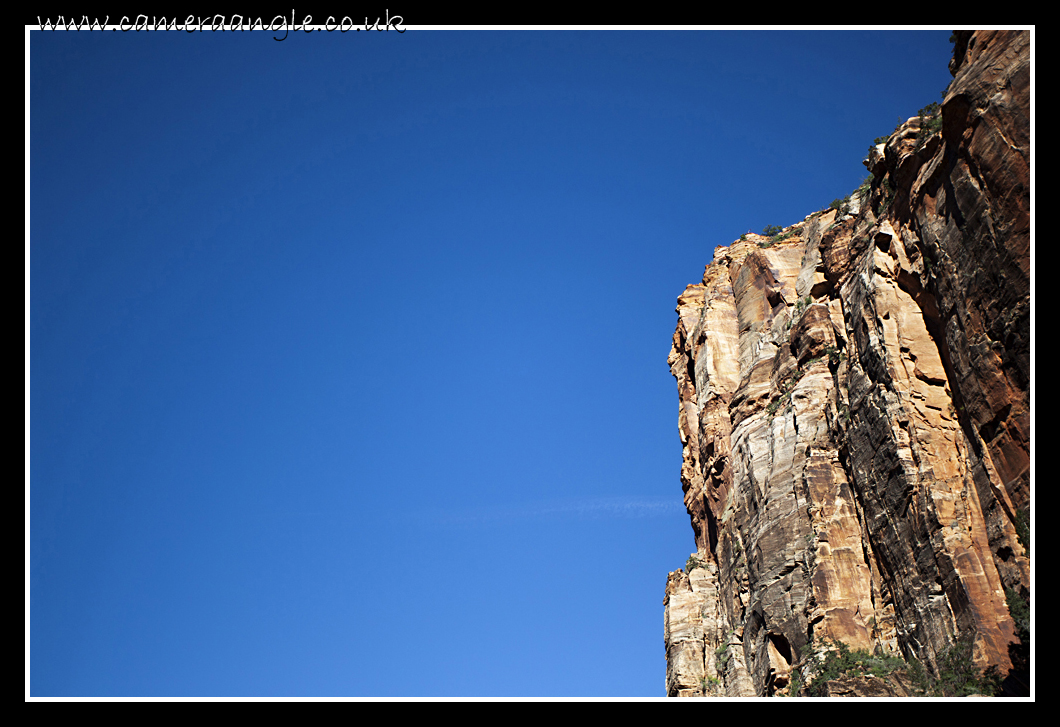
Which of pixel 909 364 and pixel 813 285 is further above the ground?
pixel 813 285

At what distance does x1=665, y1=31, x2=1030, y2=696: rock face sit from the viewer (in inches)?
1262

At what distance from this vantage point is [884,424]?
41062 mm

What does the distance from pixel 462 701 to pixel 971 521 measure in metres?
24.8

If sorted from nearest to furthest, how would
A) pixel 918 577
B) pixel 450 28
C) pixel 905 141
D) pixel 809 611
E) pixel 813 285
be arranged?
1. pixel 450 28
2. pixel 918 577
3. pixel 905 141
4. pixel 809 611
5. pixel 813 285

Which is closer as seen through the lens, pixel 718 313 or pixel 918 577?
pixel 918 577

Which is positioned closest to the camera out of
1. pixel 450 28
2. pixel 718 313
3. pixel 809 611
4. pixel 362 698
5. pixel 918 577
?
pixel 362 698

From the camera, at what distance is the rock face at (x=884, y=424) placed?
32.1m

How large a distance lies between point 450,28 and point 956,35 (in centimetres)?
2260

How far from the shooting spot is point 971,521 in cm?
3566
